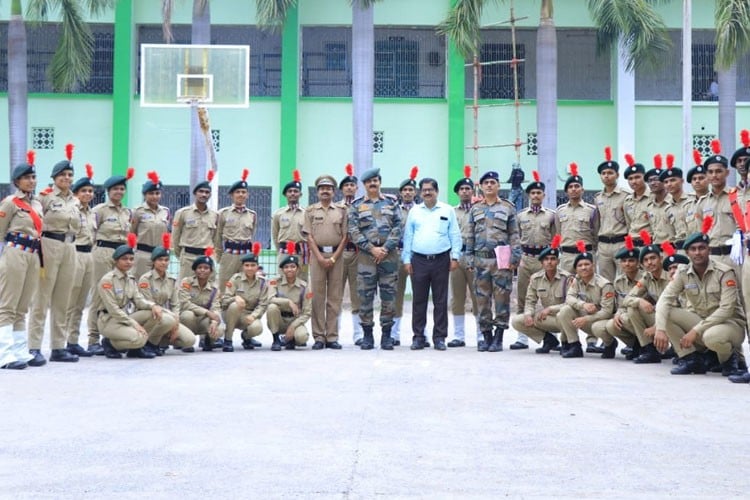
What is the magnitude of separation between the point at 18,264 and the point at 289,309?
3.34m

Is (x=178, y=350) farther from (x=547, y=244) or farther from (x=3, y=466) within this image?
(x=3, y=466)

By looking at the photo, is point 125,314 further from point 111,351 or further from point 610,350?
point 610,350

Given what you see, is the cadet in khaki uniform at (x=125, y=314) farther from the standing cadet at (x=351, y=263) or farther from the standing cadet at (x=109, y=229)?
the standing cadet at (x=351, y=263)

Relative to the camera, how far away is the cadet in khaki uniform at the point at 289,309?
12164 mm

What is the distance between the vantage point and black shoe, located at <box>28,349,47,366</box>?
10.1 metres

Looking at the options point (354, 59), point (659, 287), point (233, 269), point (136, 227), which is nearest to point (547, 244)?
point (659, 287)

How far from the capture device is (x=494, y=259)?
38.9 feet

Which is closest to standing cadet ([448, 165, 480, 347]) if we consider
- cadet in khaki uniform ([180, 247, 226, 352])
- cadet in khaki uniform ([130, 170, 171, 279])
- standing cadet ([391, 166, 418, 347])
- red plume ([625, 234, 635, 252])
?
standing cadet ([391, 166, 418, 347])

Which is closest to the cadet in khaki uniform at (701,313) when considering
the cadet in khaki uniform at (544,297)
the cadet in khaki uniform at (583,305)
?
the cadet in khaki uniform at (583,305)

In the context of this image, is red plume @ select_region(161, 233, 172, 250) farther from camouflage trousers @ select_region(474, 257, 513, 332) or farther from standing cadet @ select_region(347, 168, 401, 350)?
camouflage trousers @ select_region(474, 257, 513, 332)

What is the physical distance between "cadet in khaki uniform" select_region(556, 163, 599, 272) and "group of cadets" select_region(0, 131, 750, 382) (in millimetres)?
21

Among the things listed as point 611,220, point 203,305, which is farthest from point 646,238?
point 203,305

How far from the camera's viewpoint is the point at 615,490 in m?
5.02

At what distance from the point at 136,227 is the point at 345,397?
5412 millimetres
